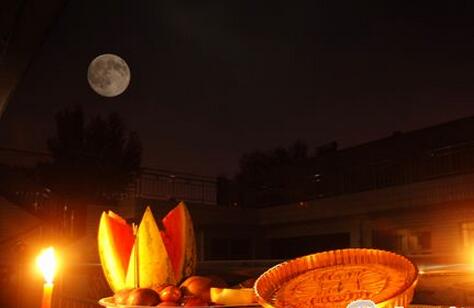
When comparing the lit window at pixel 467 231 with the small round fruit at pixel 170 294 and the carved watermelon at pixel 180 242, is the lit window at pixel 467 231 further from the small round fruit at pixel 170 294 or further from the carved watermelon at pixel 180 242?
the small round fruit at pixel 170 294

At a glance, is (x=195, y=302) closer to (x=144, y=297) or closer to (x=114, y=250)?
(x=144, y=297)

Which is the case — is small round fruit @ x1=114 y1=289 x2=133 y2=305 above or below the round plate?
below

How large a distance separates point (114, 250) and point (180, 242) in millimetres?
195

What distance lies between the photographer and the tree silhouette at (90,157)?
114ft

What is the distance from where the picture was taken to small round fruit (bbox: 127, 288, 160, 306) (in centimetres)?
150

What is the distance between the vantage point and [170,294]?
154 centimetres

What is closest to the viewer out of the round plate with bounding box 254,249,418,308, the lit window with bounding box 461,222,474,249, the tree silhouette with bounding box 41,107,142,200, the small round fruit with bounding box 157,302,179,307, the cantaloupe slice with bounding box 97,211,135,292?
the round plate with bounding box 254,249,418,308

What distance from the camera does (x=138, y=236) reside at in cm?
170

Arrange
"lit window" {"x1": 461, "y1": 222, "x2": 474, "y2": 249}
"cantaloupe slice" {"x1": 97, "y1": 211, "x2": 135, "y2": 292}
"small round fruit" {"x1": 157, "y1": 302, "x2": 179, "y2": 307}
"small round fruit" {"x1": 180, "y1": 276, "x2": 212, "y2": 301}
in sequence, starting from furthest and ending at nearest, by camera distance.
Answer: "lit window" {"x1": 461, "y1": 222, "x2": 474, "y2": 249}
"cantaloupe slice" {"x1": 97, "y1": 211, "x2": 135, "y2": 292}
"small round fruit" {"x1": 180, "y1": 276, "x2": 212, "y2": 301}
"small round fruit" {"x1": 157, "y1": 302, "x2": 179, "y2": 307}

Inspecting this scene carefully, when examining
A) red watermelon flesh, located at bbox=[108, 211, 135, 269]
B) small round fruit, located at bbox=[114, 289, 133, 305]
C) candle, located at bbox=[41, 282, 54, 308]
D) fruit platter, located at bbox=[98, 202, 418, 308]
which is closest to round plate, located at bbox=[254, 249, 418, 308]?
fruit platter, located at bbox=[98, 202, 418, 308]

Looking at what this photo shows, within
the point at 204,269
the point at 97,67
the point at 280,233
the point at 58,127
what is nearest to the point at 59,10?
the point at 204,269

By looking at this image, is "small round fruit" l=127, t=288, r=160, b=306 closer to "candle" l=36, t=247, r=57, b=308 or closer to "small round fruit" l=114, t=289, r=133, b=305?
"small round fruit" l=114, t=289, r=133, b=305

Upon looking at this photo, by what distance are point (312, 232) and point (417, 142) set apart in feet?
17.1

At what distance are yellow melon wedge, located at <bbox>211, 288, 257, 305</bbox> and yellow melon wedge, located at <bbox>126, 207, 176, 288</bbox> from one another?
0.25 meters
